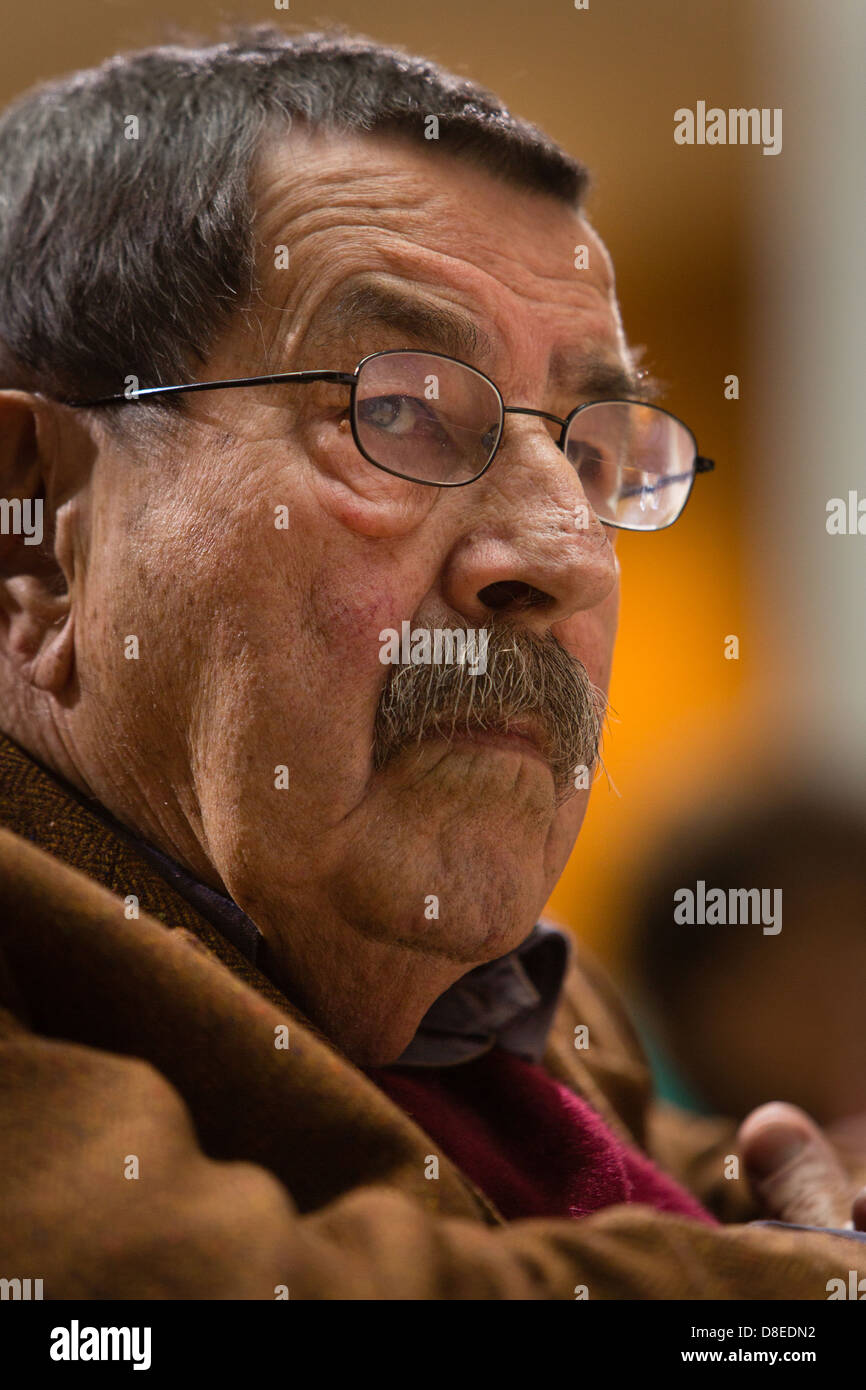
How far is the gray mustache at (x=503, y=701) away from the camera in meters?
1.03

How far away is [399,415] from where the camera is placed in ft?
3.54

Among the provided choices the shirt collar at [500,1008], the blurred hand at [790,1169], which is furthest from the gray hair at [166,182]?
the blurred hand at [790,1169]

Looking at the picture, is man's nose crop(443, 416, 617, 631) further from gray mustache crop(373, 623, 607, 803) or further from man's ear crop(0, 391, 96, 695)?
man's ear crop(0, 391, 96, 695)

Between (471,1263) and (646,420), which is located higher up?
(646,420)

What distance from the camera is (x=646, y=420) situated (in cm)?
132

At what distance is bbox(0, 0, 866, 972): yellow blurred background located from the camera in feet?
6.07

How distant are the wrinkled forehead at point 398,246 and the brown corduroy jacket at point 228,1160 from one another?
563 mm

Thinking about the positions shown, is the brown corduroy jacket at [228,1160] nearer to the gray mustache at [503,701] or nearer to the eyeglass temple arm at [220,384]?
the gray mustache at [503,701]

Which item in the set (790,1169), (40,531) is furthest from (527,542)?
(790,1169)

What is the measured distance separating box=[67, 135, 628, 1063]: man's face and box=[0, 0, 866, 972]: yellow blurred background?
71 centimetres

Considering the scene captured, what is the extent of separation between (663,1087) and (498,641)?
1.72 m

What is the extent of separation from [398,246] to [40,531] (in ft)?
1.43
